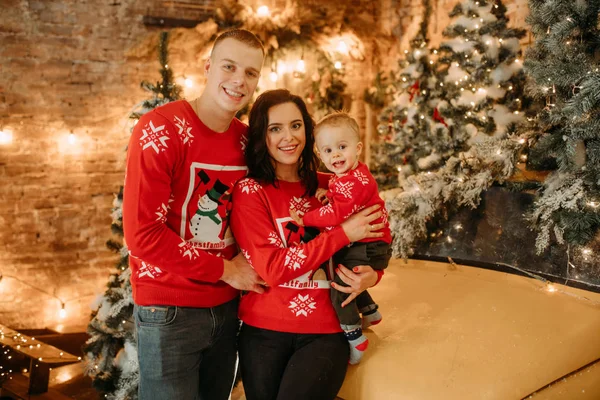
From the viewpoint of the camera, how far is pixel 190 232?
6.45 feet

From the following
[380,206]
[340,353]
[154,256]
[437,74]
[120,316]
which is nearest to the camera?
[154,256]

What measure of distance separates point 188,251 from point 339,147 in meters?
0.79

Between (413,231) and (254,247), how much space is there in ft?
4.90

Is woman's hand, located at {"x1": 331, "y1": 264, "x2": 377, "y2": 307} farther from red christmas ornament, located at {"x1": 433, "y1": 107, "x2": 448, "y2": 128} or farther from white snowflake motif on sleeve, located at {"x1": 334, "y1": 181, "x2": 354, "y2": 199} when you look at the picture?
red christmas ornament, located at {"x1": 433, "y1": 107, "x2": 448, "y2": 128}

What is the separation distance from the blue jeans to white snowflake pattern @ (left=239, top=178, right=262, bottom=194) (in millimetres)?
491

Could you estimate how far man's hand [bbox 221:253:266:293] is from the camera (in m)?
1.98

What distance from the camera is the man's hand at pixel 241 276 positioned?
1980 millimetres

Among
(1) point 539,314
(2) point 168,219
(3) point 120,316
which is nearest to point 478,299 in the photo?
(1) point 539,314

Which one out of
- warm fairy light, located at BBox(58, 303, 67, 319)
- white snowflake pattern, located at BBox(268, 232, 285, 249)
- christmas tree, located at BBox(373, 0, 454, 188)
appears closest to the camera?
white snowflake pattern, located at BBox(268, 232, 285, 249)

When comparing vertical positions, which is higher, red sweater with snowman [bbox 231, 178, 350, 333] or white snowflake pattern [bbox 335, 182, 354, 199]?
white snowflake pattern [bbox 335, 182, 354, 199]

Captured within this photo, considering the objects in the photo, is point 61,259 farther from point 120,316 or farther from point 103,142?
point 120,316

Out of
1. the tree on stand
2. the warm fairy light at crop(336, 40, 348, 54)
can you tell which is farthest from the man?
the warm fairy light at crop(336, 40, 348, 54)

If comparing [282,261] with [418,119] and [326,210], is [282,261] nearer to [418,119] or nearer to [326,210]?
[326,210]

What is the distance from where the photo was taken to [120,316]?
3.09m
